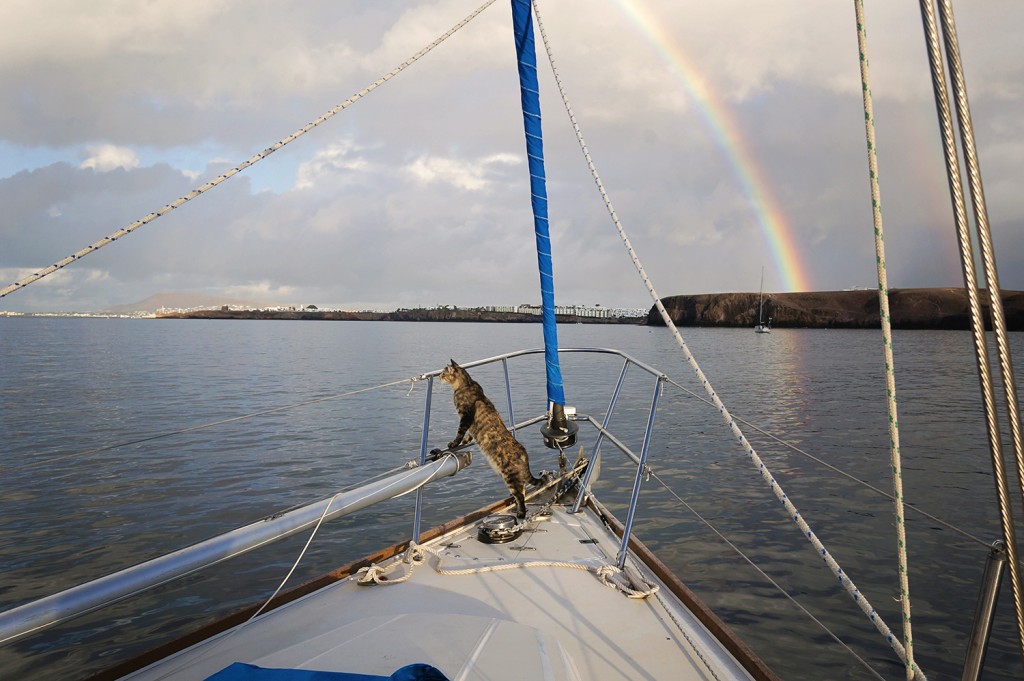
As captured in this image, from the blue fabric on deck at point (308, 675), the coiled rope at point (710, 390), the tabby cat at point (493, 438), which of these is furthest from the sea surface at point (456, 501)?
the blue fabric on deck at point (308, 675)

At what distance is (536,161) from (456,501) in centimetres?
651

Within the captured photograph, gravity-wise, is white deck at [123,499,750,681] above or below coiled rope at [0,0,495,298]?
below

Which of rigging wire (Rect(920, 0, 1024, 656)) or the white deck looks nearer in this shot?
rigging wire (Rect(920, 0, 1024, 656))

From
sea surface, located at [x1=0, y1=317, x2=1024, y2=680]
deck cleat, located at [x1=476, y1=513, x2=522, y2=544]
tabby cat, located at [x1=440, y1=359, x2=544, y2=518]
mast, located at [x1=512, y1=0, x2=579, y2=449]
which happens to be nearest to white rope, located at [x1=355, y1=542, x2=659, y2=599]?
deck cleat, located at [x1=476, y1=513, x2=522, y2=544]

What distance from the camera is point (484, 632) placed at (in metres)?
3.10

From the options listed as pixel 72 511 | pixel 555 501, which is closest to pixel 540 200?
pixel 555 501

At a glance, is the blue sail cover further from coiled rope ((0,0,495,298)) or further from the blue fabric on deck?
the blue fabric on deck

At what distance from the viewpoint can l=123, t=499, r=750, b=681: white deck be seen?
9.39ft

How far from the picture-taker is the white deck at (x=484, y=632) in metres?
2.86

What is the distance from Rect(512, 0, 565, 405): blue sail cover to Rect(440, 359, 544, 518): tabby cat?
1.22 meters

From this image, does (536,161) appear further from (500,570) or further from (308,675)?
(308,675)

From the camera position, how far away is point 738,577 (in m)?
7.66

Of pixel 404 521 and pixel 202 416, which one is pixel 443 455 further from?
pixel 202 416

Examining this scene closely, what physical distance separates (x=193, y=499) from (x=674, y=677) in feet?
33.1
